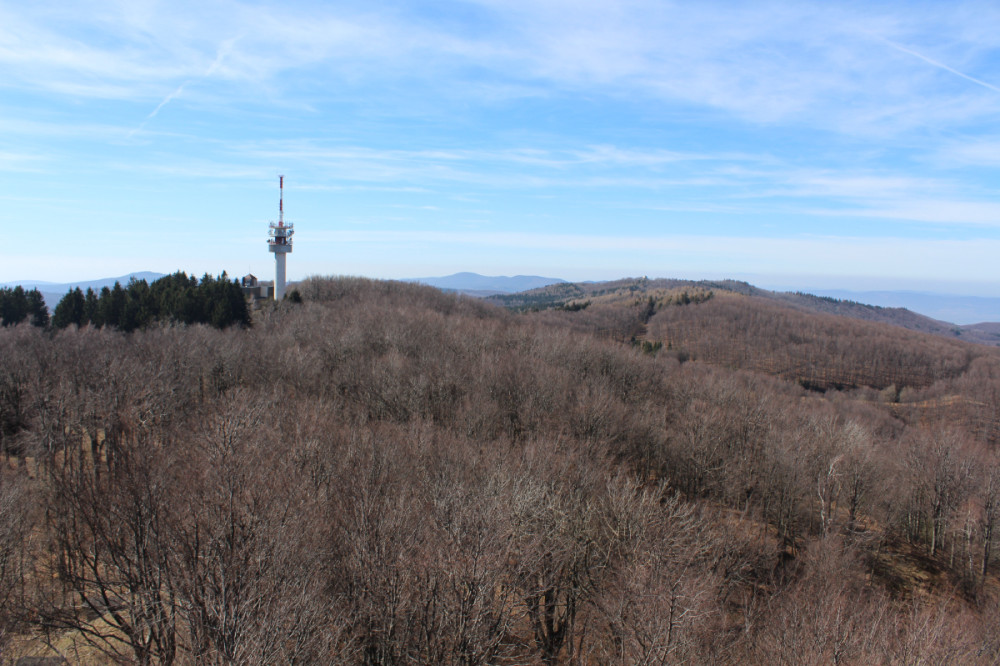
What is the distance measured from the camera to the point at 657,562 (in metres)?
18.3

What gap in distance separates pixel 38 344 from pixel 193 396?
17.5 meters

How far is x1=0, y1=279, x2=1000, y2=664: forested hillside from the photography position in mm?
14984

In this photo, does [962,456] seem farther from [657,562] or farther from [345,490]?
[345,490]

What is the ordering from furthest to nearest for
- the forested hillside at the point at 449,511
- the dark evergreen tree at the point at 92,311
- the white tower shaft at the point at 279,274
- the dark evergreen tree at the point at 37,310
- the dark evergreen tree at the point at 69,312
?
the white tower shaft at the point at 279,274, the dark evergreen tree at the point at 37,310, the dark evergreen tree at the point at 69,312, the dark evergreen tree at the point at 92,311, the forested hillside at the point at 449,511

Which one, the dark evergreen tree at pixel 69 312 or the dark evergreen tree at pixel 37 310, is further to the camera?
the dark evergreen tree at pixel 37 310

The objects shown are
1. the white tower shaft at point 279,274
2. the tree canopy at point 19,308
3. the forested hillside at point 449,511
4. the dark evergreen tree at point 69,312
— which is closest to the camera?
the forested hillside at point 449,511

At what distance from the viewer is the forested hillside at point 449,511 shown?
15.0 m

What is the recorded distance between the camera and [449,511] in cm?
Result: 1827

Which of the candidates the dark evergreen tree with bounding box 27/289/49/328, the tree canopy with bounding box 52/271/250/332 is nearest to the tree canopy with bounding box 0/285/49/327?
the dark evergreen tree with bounding box 27/289/49/328

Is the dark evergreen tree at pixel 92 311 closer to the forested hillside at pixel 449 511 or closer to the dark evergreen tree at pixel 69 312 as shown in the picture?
the dark evergreen tree at pixel 69 312

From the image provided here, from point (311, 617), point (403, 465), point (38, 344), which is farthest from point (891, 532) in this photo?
point (38, 344)

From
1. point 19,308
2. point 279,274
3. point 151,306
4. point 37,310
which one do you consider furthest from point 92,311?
point 279,274

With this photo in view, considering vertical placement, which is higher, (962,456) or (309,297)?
(309,297)

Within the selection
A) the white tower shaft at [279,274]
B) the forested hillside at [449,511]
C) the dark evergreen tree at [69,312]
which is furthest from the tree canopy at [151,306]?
the white tower shaft at [279,274]
